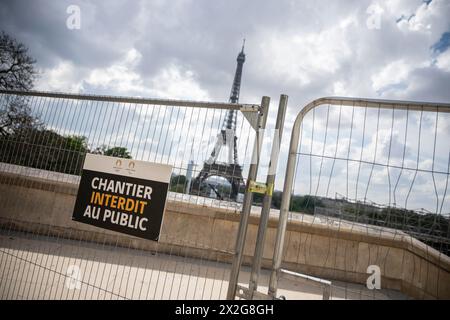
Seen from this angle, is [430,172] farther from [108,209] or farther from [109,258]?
[109,258]

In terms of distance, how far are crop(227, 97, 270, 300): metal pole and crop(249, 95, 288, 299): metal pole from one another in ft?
0.44

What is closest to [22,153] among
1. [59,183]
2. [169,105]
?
[59,183]

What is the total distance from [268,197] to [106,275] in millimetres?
3327

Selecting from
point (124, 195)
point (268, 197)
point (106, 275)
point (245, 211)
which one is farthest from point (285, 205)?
point (106, 275)

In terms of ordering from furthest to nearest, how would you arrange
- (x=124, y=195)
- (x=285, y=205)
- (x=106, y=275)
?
(x=106, y=275) → (x=124, y=195) → (x=285, y=205)

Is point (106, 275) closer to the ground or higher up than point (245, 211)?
closer to the ground

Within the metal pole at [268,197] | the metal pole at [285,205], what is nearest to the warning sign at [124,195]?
the metal pole at [268,197]

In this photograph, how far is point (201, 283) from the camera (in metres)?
4.23

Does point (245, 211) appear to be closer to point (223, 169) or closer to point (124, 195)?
point (223, 169)

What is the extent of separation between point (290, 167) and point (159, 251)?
14.2 feet

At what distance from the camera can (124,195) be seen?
2.76 m

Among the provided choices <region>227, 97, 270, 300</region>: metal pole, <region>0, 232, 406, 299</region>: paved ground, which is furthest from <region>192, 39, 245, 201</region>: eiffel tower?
<region>0, 232, 406, 299</region>: paved ground

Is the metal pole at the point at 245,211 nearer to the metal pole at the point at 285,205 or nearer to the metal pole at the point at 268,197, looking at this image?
the metal pole at the point at 268,197

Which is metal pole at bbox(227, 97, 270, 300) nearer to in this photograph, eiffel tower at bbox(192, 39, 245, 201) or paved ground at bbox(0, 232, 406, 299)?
eiffel tower at bbox(192, 39, 245, 201)
